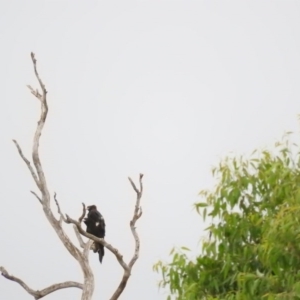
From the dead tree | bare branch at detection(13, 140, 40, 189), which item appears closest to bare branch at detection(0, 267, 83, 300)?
the dead tree

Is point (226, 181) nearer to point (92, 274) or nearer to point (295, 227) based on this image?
point (295, 227)

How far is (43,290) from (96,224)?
7.72 ft

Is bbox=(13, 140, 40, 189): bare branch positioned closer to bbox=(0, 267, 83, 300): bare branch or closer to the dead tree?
the dead tree

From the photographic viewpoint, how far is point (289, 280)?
8438mm

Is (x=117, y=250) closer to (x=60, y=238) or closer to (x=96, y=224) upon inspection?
(x=60, y=238)

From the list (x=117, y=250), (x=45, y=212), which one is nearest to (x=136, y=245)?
(x=117, y=250)

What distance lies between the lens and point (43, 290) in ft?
43.9

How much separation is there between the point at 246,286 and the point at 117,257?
4.50 metres

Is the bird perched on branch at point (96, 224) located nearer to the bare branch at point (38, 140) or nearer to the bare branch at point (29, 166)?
the bare branch at point (38, 140)

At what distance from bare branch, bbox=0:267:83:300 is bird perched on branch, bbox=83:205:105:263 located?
1.24 metres

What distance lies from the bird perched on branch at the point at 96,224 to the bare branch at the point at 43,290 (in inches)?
48.6

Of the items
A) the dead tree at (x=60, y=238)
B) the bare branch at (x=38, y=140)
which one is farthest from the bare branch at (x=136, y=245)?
the bare branch at (x=38, y=140)

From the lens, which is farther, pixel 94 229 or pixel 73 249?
pixel 94 229

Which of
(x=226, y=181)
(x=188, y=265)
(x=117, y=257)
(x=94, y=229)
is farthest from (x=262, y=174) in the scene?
(x=94, y=229)
